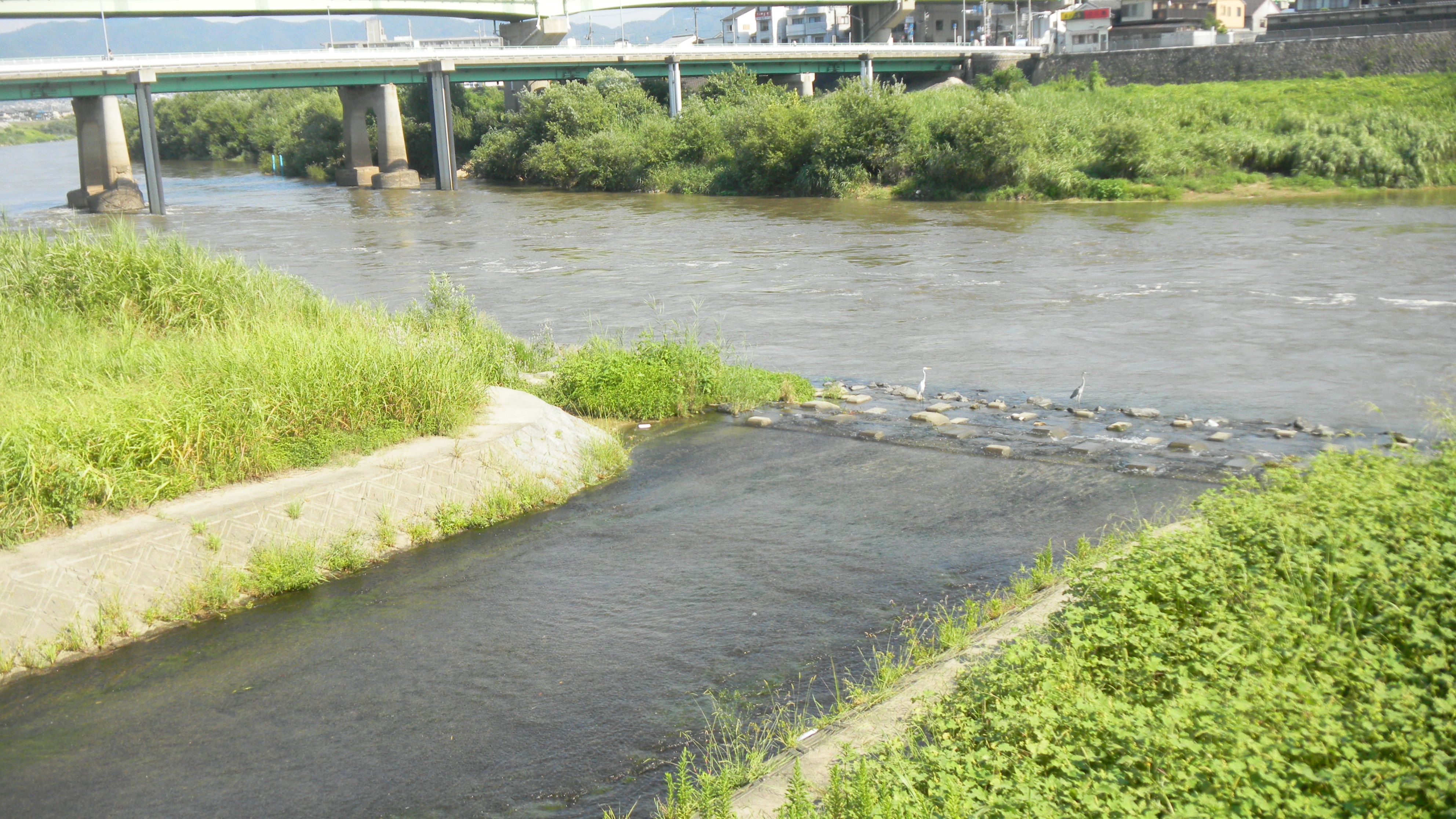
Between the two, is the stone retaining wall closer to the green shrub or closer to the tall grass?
the tall grass

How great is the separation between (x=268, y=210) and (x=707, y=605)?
167 ft

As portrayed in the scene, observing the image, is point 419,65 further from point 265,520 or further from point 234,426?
point 265,520

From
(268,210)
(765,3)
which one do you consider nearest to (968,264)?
(268,210)

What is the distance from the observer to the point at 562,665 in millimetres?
8656

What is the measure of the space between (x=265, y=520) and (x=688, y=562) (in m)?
3.87

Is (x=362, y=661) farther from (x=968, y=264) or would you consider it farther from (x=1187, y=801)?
(x=968, y=264)

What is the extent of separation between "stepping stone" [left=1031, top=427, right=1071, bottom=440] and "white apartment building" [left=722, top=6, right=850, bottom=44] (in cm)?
11840

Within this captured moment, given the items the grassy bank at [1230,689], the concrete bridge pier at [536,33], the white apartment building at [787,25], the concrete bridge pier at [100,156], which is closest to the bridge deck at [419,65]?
the concrete bridge pier at [100,156]

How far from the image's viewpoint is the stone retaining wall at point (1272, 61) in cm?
5769

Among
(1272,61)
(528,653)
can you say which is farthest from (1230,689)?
(1272,61)

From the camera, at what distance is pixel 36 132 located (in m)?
161

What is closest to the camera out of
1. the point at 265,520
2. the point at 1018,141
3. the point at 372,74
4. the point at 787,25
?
the point at 265,520

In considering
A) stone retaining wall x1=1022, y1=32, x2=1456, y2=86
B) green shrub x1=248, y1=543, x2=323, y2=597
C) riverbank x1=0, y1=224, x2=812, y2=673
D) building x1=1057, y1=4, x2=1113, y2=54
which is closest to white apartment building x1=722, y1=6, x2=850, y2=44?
building x1=1057, y1=4, x2=1113, y2=54

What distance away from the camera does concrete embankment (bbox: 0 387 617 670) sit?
8969mm
